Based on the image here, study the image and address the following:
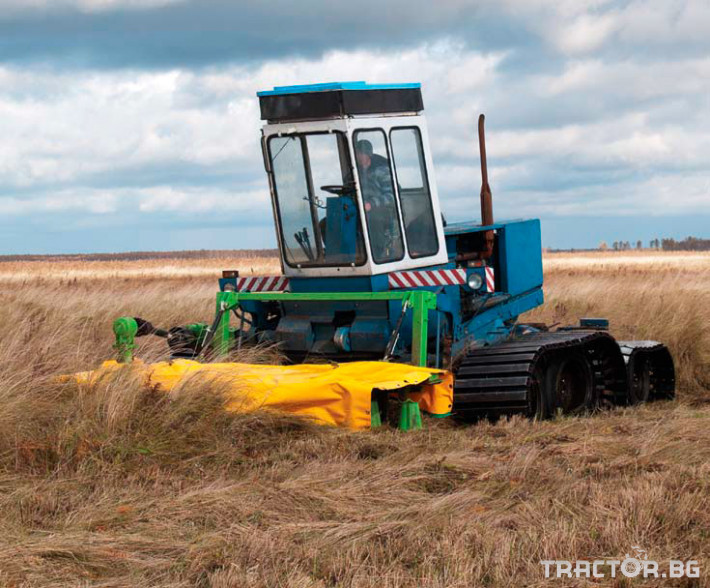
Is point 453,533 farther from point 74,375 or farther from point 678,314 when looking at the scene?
point 678,314

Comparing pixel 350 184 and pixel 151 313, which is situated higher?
pixel 350 184

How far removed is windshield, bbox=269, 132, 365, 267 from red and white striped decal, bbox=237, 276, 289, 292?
30cm

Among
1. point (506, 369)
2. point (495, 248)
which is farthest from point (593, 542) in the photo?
point (495, 248)

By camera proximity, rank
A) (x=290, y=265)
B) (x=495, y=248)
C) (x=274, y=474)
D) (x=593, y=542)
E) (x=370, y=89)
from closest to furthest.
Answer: (x=593, y=542) < (x=274, y=474) < (x=370, y=89) < (x=290, y=265) < (x=495, y=248)

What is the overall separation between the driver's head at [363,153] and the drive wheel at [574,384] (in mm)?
2669

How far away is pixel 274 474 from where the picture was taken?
22.9 ft

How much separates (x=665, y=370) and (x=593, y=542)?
7298 mm

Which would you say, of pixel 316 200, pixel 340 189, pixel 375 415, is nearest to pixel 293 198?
pixel 316 200

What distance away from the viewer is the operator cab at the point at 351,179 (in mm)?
9742

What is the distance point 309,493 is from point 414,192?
178 inches

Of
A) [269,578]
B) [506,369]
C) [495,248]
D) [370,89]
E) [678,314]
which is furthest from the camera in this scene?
[678,314]

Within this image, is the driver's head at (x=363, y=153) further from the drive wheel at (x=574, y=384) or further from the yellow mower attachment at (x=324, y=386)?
the drive wheel at (x=574, y=384)

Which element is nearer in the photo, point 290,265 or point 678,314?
point 290,265

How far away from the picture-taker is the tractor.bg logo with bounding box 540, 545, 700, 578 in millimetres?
4859
